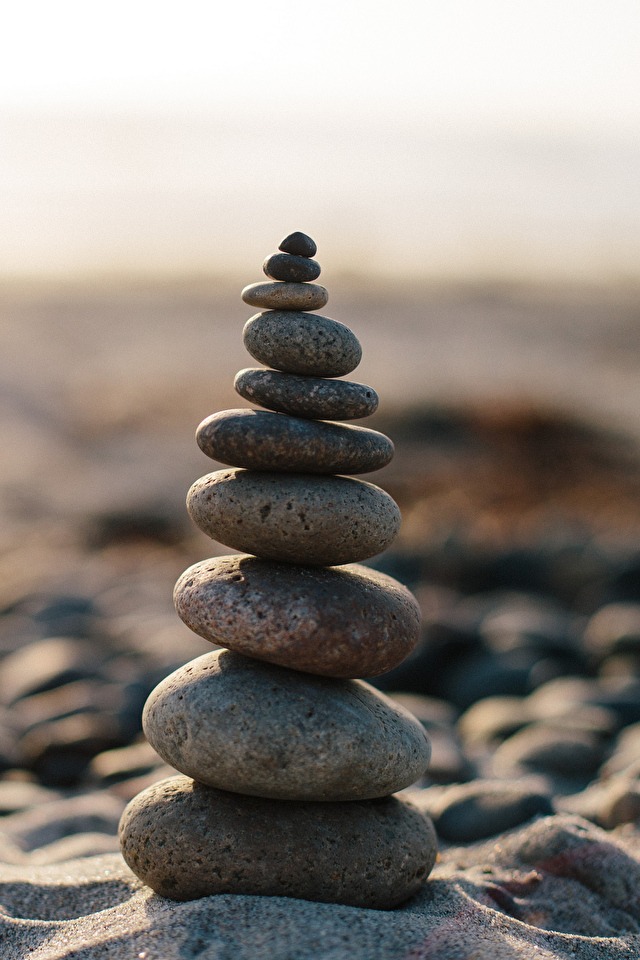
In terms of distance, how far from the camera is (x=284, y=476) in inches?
128

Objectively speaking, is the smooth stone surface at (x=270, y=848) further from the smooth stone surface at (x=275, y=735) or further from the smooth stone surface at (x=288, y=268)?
the smooth stone surface at (x=288, y=268)

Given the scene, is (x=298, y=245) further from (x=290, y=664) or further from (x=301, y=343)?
(x=290, y=664)

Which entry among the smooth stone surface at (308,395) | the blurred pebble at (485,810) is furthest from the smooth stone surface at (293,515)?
the blurred pebble at (485,810)

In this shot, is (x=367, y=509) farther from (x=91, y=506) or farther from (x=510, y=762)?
(x=91, y=506)

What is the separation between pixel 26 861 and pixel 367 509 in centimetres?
237

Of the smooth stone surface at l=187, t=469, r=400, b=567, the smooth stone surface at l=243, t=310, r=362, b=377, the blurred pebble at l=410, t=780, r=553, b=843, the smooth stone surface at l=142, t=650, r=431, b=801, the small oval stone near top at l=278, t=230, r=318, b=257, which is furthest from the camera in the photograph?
the blurred pebble at l=410, t=780, r=553, b=843

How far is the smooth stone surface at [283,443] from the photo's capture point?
3.19m

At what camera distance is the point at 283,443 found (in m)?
3.18

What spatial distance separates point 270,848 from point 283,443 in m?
1.37

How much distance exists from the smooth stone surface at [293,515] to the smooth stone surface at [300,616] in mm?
98

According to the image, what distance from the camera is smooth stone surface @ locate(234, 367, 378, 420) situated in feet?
10.7

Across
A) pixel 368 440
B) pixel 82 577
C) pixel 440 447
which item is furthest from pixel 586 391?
pixel 368 440

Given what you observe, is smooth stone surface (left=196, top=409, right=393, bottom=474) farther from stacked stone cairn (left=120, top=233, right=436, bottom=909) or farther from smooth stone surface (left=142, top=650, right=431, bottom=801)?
smooth stone surface (left=142, top=650, right=431, bottom=801)

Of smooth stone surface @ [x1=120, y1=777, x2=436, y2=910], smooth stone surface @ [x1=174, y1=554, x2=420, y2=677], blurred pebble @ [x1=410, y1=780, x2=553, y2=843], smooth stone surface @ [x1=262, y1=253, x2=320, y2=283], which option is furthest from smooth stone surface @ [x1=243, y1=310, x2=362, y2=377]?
blurred pebble @ [x1=410, y1=780, x2=553, y2=843]
